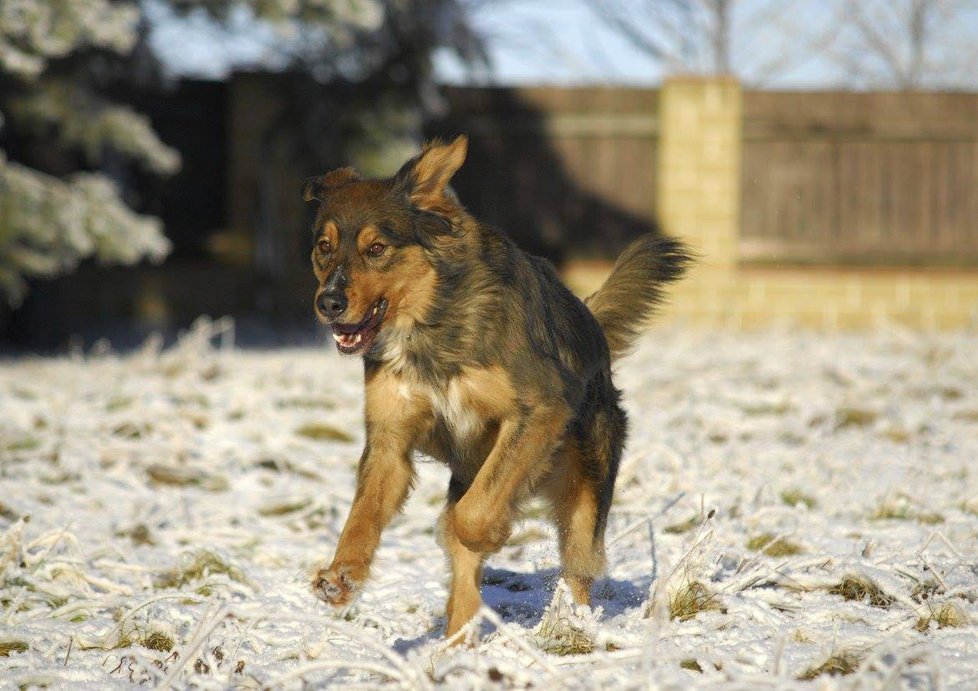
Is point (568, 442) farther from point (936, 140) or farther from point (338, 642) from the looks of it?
point (936, 140)

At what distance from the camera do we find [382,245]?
3912 mm

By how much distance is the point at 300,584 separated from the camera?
182 inches

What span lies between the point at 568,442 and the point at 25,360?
8011 millimetres

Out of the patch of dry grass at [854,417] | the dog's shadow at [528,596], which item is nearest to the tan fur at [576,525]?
the dog's shadow at [528,596]

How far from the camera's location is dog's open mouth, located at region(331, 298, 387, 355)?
3.79m

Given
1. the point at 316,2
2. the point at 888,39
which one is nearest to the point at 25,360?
the point at 316,2

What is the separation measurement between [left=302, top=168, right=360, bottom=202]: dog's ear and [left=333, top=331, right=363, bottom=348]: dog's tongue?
70cm

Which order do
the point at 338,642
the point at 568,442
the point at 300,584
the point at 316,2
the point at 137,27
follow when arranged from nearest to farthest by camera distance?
the point at 338,642 < the point at 568,442 < the point at 300,584 < the point at 316,2 < the point at 137,27

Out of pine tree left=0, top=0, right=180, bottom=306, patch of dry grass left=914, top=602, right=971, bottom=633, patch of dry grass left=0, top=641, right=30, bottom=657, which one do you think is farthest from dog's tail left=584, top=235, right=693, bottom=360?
pine tree left=0, top=0, right=180, bottom=306

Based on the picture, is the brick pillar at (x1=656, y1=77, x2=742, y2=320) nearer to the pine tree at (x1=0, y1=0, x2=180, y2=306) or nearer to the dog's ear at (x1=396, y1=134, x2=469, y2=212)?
the pine tree at (x1=0, y1=0, x2=180, y2=306)

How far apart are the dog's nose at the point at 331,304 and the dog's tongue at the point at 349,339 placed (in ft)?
0.32

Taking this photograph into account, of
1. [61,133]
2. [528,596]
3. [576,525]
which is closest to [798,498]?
[528,596]

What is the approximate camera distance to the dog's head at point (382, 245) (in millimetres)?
3793

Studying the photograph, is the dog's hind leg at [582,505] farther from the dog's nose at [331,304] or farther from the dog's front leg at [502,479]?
the dog's nose at [331,304]
